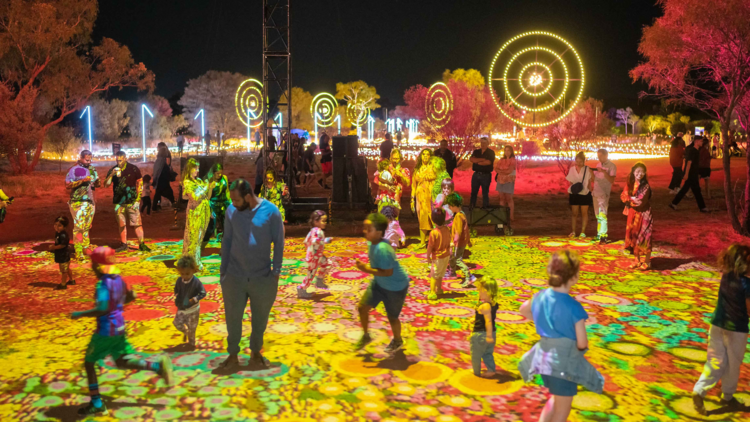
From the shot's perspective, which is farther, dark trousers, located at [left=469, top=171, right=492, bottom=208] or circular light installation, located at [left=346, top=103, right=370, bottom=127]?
circular light installation, located at [left=346, top=103, right=370, bottom=127]

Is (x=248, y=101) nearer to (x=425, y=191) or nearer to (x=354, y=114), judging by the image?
(x=425, y=191)

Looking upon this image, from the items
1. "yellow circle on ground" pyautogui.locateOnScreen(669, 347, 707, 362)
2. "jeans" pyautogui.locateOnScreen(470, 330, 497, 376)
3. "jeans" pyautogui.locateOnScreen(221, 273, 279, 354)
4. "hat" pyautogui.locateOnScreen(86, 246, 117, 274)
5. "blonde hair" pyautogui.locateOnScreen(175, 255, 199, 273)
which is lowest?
"yellow circle on ground" pyautogui.locateOnScreen(669, 347, 707, 362)

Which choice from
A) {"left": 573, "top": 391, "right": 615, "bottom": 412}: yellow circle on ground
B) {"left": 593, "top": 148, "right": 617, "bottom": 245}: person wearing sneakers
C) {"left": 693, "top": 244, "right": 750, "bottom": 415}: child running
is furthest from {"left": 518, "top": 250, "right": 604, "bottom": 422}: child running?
{"left": 593, "top": 148, "right": 617, "bottom": 245}: person wearing sneakers

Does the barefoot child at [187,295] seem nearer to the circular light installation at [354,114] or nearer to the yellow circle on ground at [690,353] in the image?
the yellow circle on ground at [690,353]

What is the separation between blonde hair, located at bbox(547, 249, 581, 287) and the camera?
3801 millimetres

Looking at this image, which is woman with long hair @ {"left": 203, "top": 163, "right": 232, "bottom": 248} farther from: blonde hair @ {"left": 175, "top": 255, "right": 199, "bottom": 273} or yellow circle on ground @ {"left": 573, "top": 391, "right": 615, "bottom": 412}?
yellow circle on ground @ {"left": 573, "top": 391, "right": 615, "bottom": 412}

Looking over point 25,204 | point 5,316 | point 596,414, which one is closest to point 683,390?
point 596,414

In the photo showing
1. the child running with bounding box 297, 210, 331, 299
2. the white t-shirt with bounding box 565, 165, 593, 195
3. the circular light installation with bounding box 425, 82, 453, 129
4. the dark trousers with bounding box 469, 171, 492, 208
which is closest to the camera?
the child running with bounding box 297, 210, 331, 299

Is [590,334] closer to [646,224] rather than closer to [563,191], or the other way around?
[646,224]

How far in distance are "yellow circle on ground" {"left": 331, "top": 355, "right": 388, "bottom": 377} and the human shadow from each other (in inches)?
59.7

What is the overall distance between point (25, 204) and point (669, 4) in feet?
57.8

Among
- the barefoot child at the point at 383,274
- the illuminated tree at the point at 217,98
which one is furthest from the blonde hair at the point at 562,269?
the illuminated tree at the point at 217,98

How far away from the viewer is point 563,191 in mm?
21625

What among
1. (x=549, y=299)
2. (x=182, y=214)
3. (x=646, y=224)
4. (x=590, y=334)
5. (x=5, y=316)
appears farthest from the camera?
(x=182, y=214)
